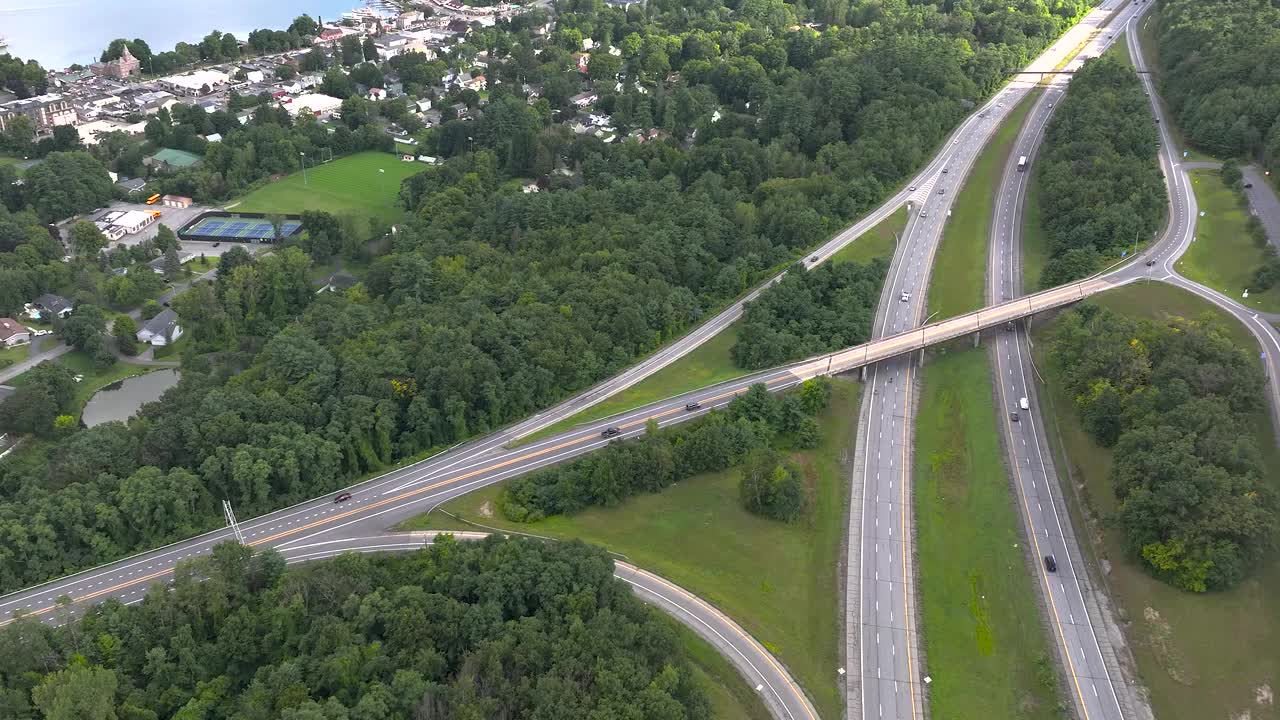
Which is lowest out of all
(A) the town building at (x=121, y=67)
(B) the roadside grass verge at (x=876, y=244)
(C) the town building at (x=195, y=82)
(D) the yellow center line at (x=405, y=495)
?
(D) the yellow center line at (x=405, y=495)

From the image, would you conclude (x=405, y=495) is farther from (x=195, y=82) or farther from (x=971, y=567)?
(x=195, y=82)

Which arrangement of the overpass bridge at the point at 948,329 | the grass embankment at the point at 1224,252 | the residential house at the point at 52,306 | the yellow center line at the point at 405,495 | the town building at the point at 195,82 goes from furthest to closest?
the town building at the point at 195,82 → the residential house at the point at 52,306 → the grass embankment at the point at 1224,252 → the overpass bridge at the point at 948,329 → the yellow center line at the point at 405,495

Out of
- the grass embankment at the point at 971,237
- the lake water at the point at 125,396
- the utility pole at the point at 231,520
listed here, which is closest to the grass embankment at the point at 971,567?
the grass embankment at the point at 971,237

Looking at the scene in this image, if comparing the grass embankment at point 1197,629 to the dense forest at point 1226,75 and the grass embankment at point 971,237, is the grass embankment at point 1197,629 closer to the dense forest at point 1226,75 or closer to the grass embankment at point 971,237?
the grass embankment at point 971,237

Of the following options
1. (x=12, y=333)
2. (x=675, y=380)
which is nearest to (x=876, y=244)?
(x=675, y=380)

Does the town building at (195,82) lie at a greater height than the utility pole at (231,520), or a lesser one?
greater

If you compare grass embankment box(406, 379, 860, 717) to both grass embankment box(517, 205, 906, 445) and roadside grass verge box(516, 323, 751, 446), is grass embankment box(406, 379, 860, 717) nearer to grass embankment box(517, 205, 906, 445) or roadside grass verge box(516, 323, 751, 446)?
roadside grass verge box(516, 323, 751, 446)

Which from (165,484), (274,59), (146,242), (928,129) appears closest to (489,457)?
(165,484)

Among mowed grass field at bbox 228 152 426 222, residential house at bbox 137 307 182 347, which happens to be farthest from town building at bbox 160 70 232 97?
residential house at bbox 137 307 182 347
